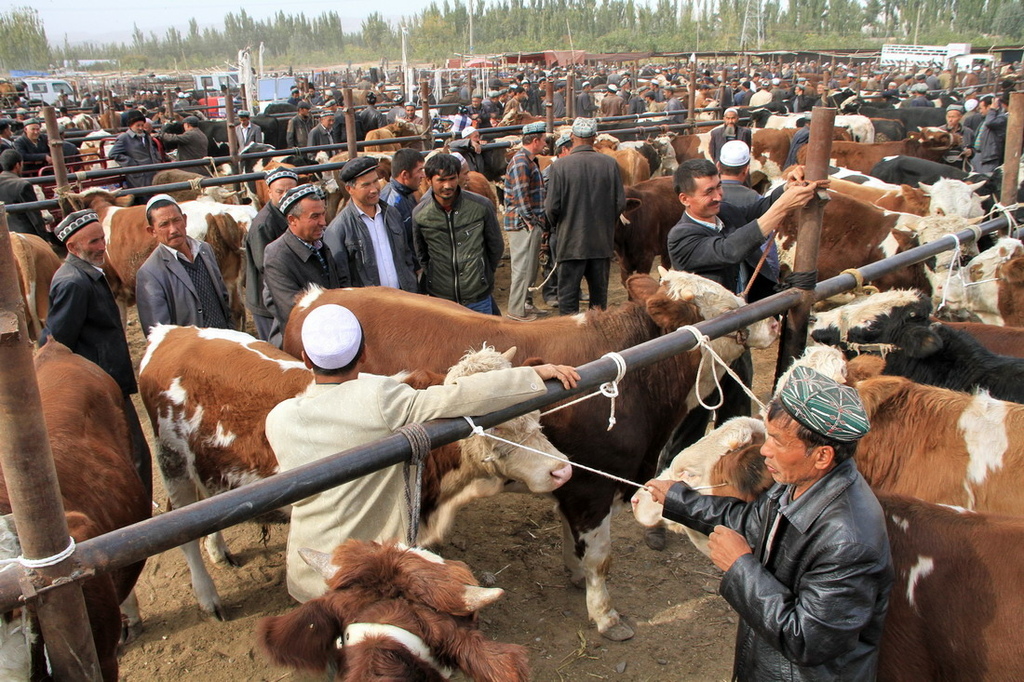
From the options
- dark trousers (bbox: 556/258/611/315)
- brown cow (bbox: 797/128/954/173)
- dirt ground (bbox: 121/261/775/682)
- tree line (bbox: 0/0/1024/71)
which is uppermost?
tree line (bbox: 0/0/1024/71)

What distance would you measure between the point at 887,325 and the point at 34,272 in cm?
680

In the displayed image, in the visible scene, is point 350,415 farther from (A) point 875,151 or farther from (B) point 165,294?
(A) point 875,151

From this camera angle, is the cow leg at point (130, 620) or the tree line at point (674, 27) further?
the tree line at point (674, 27)

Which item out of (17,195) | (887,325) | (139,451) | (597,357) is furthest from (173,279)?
(17,195)

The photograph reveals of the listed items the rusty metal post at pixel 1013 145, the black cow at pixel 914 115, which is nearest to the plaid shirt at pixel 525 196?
the rusty metal post at pixel 1013 145

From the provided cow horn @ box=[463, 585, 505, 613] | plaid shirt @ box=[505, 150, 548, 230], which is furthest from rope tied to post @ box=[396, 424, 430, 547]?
plaid shirt @ box=[505, 150, 548, 230]

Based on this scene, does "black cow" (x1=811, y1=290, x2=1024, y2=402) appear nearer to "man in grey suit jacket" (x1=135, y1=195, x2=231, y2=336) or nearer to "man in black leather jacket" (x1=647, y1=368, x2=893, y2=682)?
"man in black leather jacket" (x1=647, y1=368, x2=893, y2=682)

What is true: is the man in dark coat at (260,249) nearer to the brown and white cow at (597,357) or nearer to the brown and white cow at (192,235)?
the brown and white cow at (597,357)

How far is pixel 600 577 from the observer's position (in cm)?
357

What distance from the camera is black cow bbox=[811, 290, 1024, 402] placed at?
3324mm

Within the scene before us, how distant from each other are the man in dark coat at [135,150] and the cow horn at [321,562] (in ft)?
33.7

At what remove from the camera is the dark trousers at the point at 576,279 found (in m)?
7.16

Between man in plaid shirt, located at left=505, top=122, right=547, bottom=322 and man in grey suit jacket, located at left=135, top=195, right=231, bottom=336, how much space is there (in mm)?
3811

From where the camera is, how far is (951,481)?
9.16 feet
